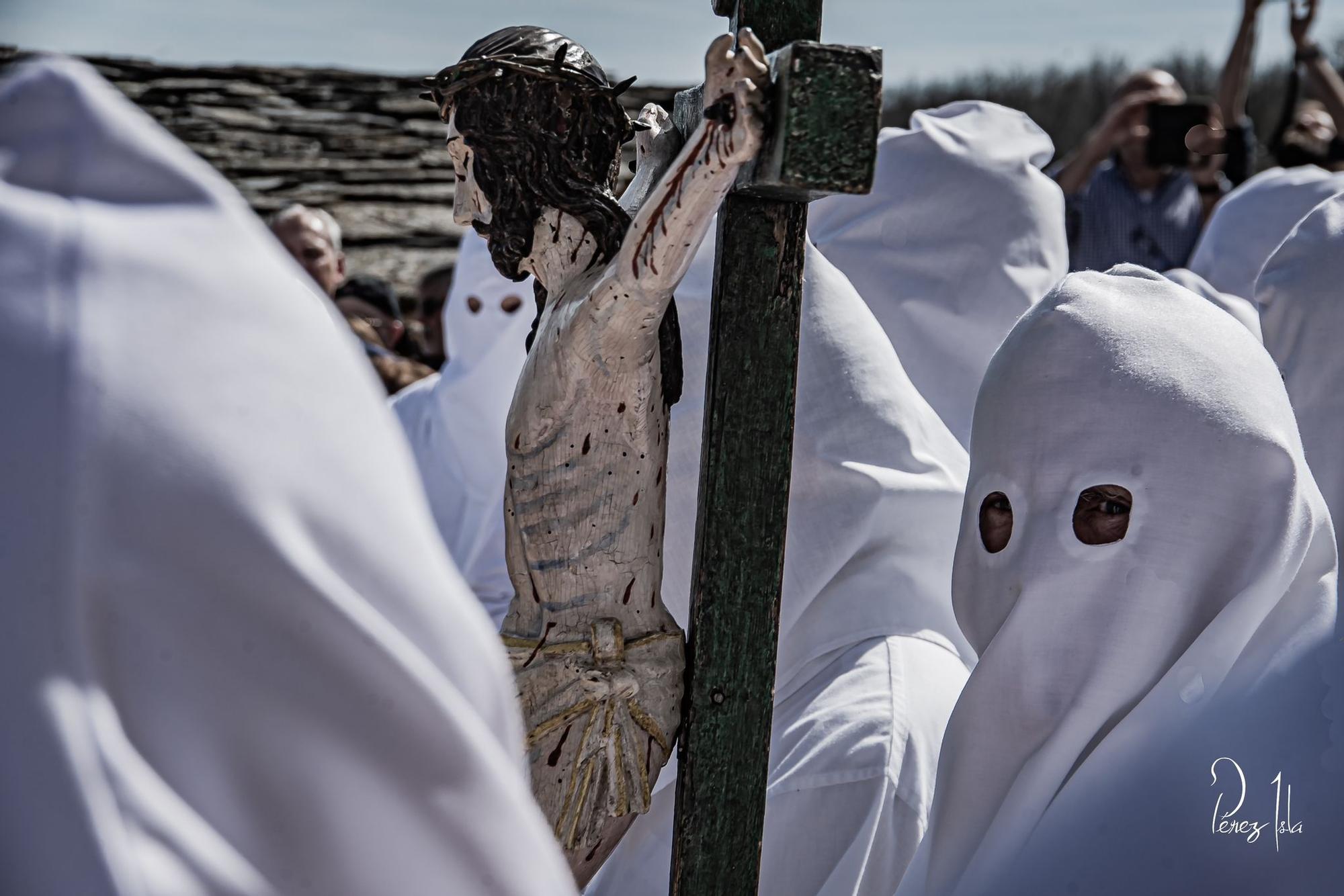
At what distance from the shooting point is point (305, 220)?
19.3 feet

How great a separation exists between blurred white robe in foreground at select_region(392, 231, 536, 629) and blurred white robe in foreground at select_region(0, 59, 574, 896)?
3.84 meters

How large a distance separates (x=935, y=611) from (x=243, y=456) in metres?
1.81

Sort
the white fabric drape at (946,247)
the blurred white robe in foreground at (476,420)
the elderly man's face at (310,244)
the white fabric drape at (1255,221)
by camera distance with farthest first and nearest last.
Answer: the elderly man's face at (310,244)
the blurred white robe in foreground at (476,420)
the white fabric drape at (1255,221)
the white fabric drape at (946,247)

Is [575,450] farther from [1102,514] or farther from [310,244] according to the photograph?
[310,244]

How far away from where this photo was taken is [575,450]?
180 cm

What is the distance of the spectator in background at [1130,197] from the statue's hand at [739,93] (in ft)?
12.1

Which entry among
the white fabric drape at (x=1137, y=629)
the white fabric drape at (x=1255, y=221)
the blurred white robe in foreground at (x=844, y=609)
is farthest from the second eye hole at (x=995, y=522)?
the white fabric drape at (x=1255, y=221)

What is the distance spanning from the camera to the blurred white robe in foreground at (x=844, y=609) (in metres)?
2.17

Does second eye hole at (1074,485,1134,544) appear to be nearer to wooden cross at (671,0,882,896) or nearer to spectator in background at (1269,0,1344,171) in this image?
wooden cross at (671,0,882,896)

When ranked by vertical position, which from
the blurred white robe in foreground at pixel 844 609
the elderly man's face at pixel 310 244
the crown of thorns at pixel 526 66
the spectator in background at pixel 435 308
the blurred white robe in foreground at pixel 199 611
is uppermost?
the crown of thorns at pixel 526 66

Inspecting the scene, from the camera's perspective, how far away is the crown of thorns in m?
1.76

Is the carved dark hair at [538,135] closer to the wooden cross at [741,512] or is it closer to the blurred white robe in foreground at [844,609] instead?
the wooden cross at [741,512]

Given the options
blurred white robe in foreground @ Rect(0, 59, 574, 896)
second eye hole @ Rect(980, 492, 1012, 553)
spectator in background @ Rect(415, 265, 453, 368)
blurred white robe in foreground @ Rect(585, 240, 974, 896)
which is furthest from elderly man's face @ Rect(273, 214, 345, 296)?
blurred white robe in foreground @ Rect(0, 59, 574, 896)

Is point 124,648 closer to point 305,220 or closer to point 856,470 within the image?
point 856,470
